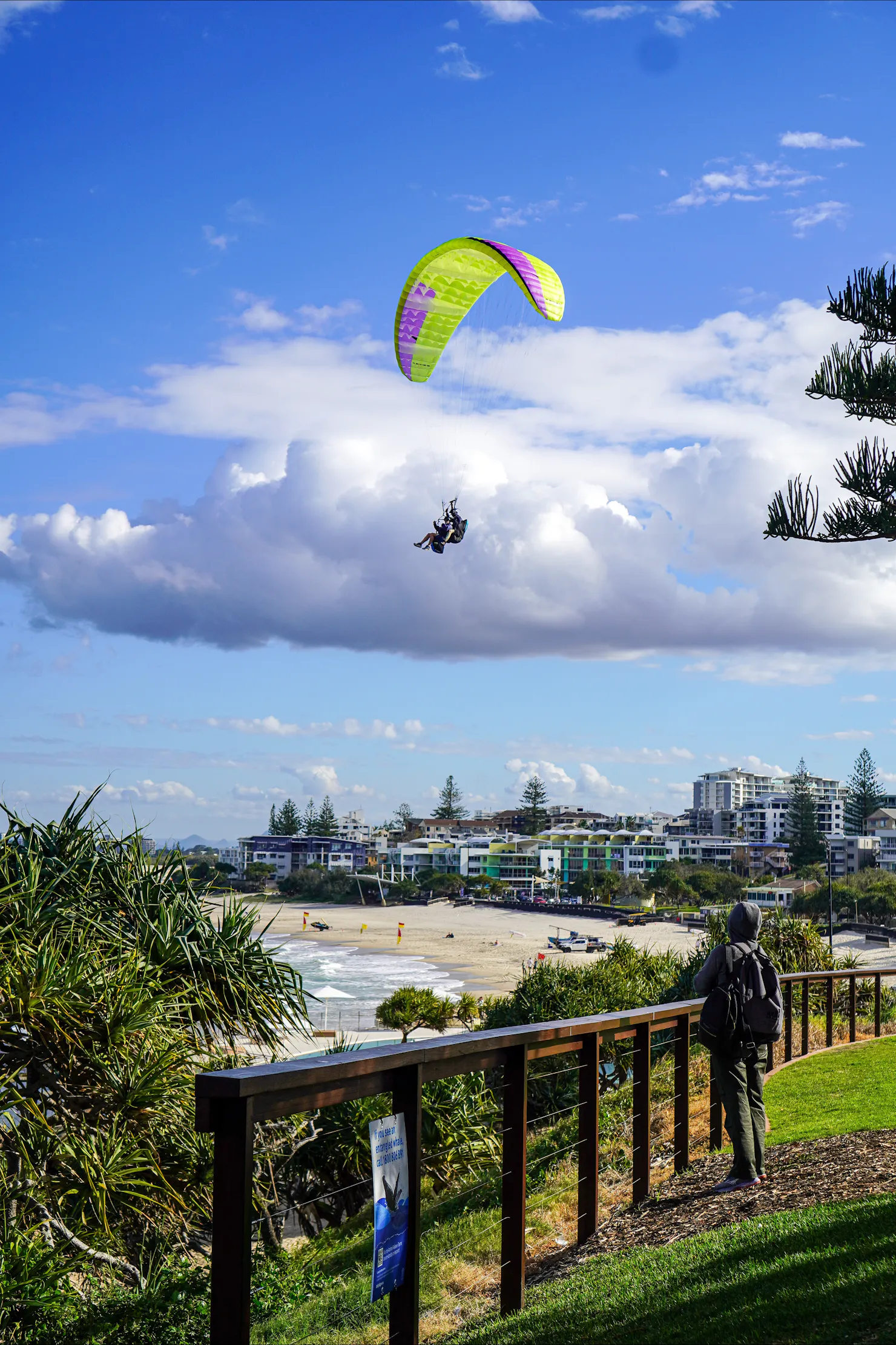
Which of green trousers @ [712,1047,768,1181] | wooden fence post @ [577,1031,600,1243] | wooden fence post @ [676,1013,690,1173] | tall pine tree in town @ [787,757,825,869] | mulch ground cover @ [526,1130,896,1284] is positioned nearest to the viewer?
wooden fence post @ [577,1031,600,1243]

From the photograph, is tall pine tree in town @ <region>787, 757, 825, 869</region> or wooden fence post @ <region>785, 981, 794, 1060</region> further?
tall pine tree in town @ <region>787, 757, 825, 869</region>

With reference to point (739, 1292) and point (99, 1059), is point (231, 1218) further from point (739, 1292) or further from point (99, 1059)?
point (99, 1059)

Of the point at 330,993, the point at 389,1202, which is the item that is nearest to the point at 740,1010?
the point at 389,1202

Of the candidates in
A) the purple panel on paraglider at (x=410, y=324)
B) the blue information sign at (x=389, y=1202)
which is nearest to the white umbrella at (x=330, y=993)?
the purple panel on paraglider at (x=410, y=324)

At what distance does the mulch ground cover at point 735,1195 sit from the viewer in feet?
15.6

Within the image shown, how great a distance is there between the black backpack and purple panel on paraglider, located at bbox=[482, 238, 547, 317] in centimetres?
1345

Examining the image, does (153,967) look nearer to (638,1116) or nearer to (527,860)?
(638,1116)

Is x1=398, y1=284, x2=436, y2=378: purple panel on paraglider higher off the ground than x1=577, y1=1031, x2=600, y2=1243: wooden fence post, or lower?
higher

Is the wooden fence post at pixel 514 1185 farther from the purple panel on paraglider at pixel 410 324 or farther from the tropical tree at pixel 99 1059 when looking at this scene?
the purple panel on paraglider at pixel 410 324

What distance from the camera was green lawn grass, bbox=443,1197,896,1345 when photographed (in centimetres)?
332

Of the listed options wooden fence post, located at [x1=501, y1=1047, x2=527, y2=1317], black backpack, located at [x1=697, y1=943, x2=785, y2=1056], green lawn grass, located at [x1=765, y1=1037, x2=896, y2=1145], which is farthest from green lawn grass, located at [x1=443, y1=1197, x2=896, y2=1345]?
green lawn grass, located at [x1=765, y1=1037, x2=896, y2=1145]

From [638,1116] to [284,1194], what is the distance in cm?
442

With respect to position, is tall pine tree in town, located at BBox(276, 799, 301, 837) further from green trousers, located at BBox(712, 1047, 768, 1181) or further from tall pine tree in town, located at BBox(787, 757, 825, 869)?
green trousers, located at BBox(712, 1047, 768, 1181)

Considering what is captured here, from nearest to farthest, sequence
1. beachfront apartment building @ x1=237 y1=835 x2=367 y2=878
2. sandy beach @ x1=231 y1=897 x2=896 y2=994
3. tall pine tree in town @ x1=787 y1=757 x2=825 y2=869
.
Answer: sandy beach @ x1=231 y1=897 x2=896 y2=994
tall pine tree in town @ x1=787 y1=757 x2=825 y2=869
beachfront apartment building @ x1=237 y1=835 x2=367 y2=878
